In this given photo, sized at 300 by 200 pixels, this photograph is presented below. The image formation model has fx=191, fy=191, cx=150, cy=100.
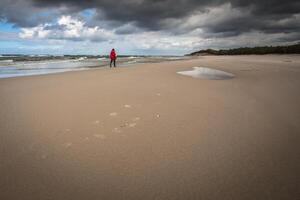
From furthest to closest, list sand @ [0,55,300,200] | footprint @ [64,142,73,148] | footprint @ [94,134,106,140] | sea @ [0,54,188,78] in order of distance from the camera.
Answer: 1. sea @ [0,54,188,78]
2. footprint @ [94,134,106,140]
3. footprint @ [64,142,73,148]
4. sand @ [0,55,300,200]

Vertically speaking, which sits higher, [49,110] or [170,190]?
[49,110]

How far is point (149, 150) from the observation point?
8.13 feet

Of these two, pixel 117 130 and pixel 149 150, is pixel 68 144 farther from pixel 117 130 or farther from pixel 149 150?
pixel 149 150

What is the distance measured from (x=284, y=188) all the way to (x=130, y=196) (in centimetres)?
144

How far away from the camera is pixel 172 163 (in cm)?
221

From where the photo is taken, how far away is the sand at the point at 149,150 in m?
1.82

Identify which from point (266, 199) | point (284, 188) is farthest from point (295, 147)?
point (266, 199)

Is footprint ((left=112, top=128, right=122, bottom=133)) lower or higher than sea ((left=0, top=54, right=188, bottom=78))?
lower

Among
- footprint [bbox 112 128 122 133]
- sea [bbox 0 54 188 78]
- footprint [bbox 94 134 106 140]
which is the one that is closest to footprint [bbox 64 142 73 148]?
footprint [bbox 94 134 106 140]

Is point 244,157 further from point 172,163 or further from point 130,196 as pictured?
point 130,196

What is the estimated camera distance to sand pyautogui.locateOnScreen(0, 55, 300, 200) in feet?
5.98

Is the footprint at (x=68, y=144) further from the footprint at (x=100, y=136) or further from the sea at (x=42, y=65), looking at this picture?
the sea at (x=42, y=65)

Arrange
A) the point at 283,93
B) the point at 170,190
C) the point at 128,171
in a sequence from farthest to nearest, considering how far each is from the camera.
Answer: the point at 283,93, the point at 128,171, the point at 170,190

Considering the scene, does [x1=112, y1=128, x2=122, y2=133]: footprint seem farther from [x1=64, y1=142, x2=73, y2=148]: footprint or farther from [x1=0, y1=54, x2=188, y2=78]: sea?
[x1=0, y1=54, x2=188, y2=78]: sea
